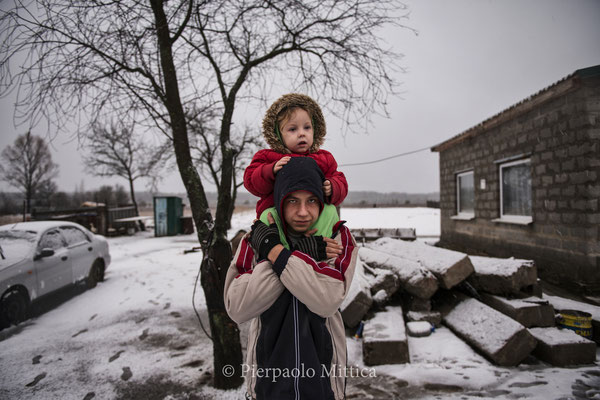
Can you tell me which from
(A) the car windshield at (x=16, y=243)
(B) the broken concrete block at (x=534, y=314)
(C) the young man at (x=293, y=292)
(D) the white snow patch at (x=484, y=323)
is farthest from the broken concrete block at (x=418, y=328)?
(A) the car windshield at (x=16, y=243)

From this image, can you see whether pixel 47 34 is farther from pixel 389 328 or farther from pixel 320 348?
pixel 389 328

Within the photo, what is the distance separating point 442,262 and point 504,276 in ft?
2.42

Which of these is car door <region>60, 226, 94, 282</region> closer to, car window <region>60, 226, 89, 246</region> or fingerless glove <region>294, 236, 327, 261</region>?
car window <region>60, 226, 89, 246</region>

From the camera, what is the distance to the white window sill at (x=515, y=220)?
610 centimetres

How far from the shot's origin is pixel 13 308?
14.2ft

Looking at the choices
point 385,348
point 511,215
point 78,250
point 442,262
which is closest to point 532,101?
point 511,215

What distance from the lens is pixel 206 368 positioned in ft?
10.5

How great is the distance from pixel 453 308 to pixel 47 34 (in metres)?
5.58

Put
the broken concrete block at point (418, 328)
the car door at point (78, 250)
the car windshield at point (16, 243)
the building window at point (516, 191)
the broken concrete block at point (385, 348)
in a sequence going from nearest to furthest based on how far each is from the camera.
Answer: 1. the broken concrete block at point (385, 348)
2. the broken concrete block at point (418, 328)
3. the car windshield at point (16, 243)
4. the car door at point (78, 250)
5. the building window at point (516, 191)

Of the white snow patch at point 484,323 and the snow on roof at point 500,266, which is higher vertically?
the snow on roof at point 500,266

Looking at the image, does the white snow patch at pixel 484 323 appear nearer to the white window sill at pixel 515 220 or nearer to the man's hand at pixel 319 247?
the man's hand at pixel 319 247

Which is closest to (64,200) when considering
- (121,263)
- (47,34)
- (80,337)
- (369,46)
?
(121,263)

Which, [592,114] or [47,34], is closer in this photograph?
[47,34]

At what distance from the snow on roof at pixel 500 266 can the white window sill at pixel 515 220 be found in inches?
107
